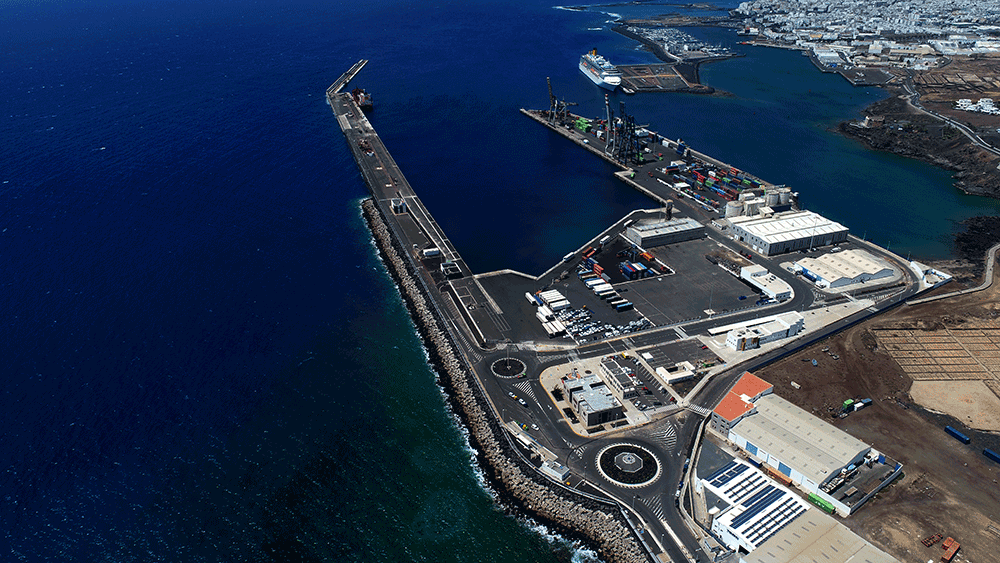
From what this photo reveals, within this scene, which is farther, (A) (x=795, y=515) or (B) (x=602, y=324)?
(B) (x=602, y=324)

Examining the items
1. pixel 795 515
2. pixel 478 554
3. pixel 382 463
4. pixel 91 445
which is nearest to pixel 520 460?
pixel 478 554

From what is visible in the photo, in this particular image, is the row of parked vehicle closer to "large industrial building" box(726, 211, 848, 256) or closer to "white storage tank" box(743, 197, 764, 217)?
"large industrial building" box(726, 211, 848, 256)

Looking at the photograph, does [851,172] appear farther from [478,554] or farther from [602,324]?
[478,554]

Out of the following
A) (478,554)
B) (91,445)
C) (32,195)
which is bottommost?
(478,554)

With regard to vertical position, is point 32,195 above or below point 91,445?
above

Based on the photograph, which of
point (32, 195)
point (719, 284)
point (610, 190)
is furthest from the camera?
point (610, 190)

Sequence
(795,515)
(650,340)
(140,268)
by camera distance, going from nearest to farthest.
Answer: (795,515)
(650,340)
(140,268)

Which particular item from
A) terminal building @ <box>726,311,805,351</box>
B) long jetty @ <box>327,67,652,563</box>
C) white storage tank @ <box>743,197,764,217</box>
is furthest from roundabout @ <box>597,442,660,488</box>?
white storage tank @ <box>743,197,764,217</box>

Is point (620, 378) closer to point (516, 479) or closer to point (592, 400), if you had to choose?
point (592, 400)
